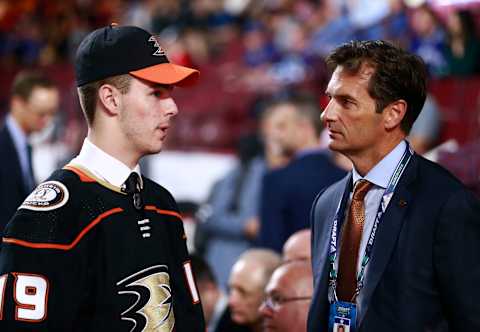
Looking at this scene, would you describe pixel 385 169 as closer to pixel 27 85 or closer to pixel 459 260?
pixel 459 260

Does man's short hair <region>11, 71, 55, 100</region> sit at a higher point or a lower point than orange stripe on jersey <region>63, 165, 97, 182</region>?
higher

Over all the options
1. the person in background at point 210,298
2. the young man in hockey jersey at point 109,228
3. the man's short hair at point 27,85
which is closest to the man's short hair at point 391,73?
the young man in hockey jersey at point 109,228

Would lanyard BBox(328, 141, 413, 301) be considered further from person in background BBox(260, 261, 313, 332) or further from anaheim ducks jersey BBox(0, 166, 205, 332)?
person in background BBox(260, 261, 313, 332)

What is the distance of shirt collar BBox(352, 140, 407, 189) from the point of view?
121 inches

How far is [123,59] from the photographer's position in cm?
291

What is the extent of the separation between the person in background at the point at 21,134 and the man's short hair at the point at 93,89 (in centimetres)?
232

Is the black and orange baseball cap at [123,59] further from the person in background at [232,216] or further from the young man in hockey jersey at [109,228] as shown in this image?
the person in background at [232,216]

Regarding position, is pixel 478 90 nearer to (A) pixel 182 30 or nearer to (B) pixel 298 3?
(B) pixel 298 3

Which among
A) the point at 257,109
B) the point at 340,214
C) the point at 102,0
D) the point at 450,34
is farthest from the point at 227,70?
the point at 340,214

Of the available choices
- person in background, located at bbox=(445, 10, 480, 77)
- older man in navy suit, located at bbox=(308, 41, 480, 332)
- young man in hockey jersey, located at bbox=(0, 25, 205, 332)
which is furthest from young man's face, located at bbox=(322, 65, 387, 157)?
person in background, located at bbox=(445, 10, 480, 77)

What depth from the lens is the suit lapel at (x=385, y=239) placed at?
9.59ft

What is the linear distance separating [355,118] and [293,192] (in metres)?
2.49

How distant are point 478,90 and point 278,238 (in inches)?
112

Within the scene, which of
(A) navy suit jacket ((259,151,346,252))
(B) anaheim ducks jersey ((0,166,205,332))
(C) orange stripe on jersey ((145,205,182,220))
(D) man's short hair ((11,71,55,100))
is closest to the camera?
(B) anaheim ducks jersey ((0,166,205,332))
